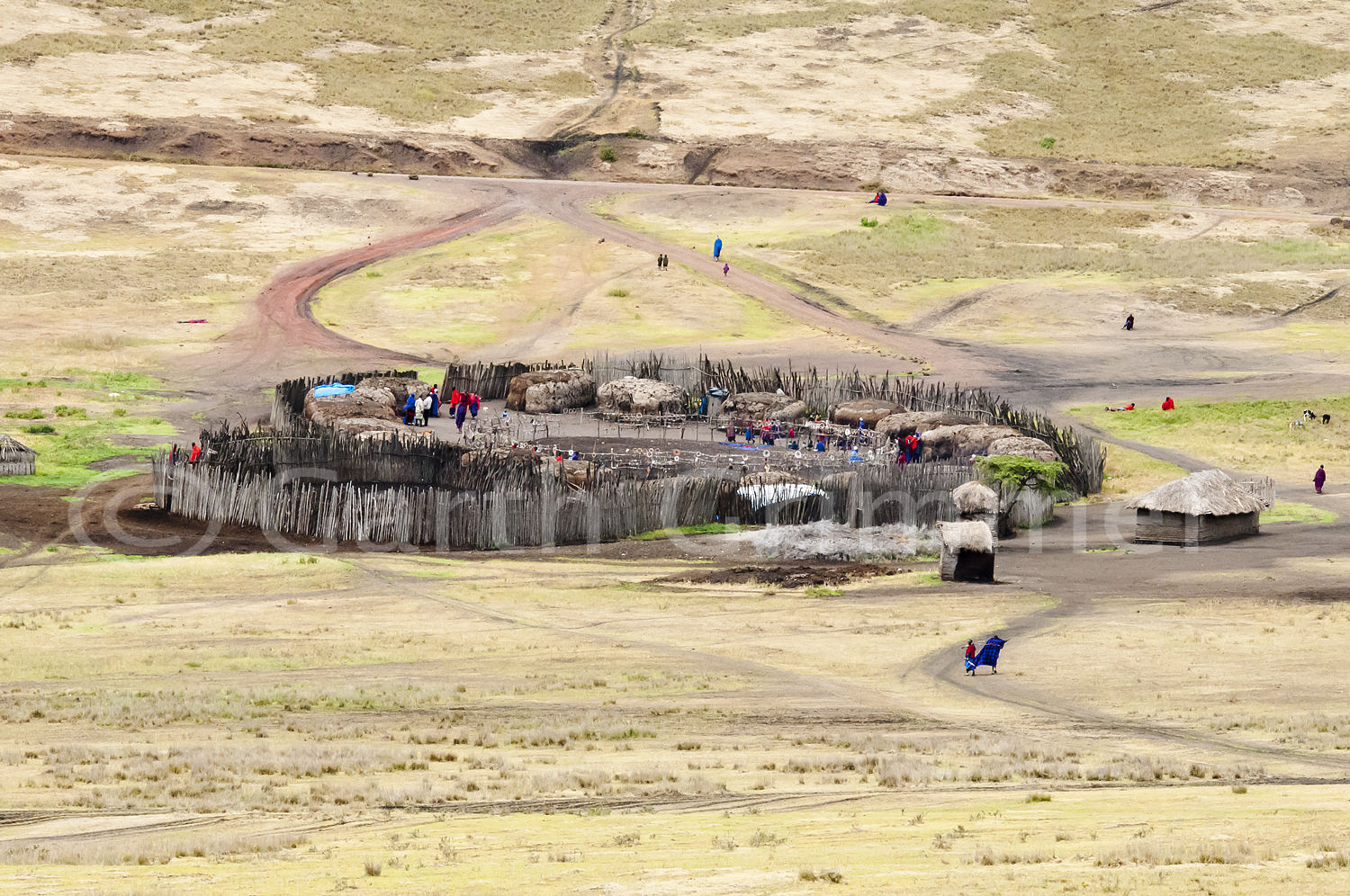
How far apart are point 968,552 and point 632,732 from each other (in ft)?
47.2

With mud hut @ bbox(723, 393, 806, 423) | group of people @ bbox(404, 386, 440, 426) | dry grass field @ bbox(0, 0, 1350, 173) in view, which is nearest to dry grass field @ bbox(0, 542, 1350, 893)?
group of people @ bbox(404, 386, 440, 426)

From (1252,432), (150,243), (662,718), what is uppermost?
(150,243)

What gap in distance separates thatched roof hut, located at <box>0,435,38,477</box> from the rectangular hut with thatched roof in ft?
91.7

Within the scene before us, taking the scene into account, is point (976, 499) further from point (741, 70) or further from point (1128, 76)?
point (1128, 76)

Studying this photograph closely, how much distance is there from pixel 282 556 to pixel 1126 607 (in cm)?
1704

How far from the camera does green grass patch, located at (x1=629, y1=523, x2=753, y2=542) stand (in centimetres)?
3631

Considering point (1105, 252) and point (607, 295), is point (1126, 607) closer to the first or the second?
point (607, 295)

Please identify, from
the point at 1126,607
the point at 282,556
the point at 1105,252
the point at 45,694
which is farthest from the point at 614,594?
the point at 1105,252

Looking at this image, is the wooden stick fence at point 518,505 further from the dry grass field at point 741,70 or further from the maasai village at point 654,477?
the dry grass field at point 741,70

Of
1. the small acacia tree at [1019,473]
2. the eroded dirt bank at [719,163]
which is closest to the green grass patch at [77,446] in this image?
the small acacia tree at [1019,473]

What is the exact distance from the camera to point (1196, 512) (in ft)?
116

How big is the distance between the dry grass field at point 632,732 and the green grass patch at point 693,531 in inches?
74.9

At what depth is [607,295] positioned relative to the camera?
236 ft

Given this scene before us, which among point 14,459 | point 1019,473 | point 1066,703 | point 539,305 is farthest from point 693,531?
point 539,305
